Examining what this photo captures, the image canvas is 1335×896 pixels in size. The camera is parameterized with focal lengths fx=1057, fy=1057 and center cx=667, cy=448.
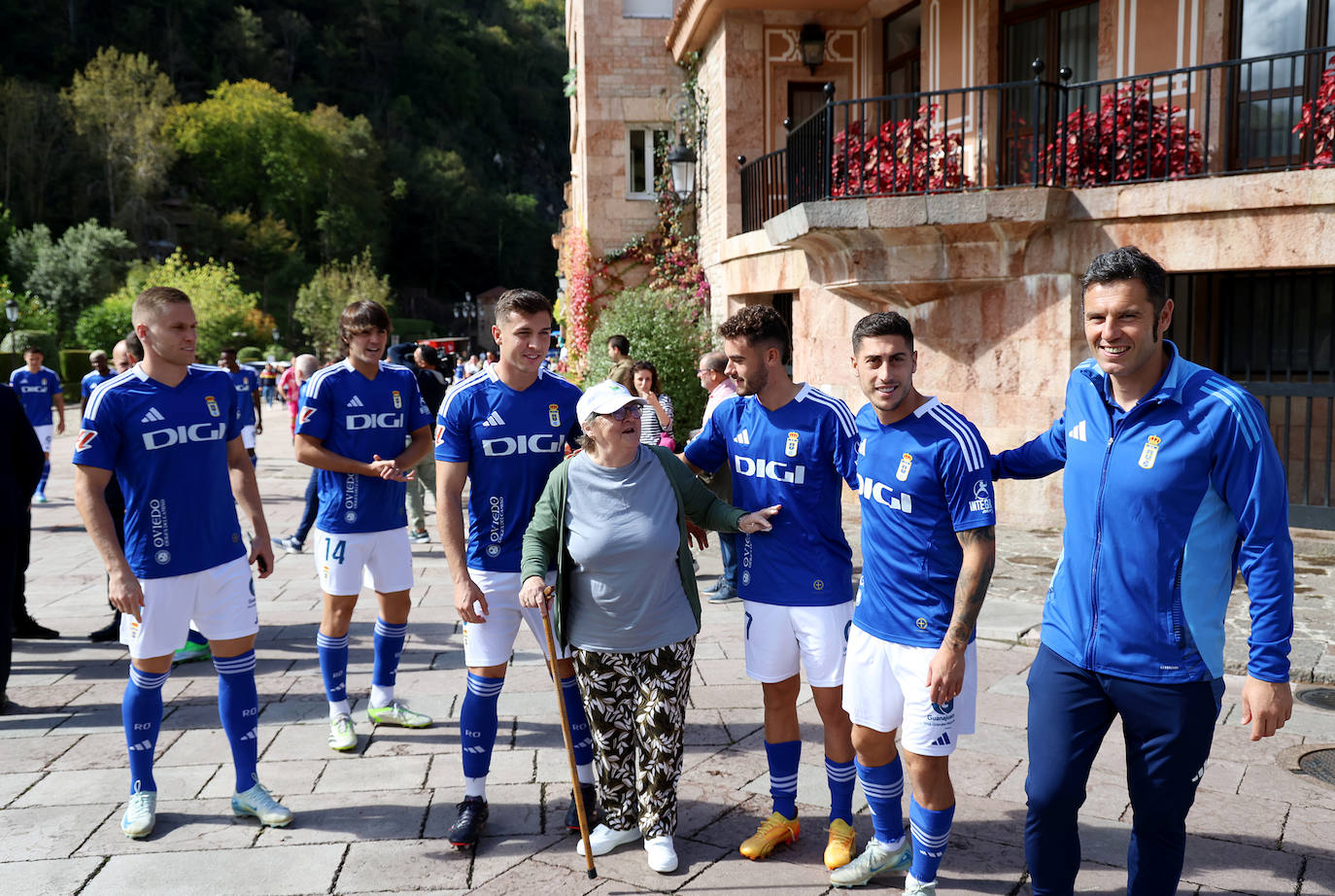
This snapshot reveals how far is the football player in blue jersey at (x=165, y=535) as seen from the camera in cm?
420

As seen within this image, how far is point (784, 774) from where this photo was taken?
13.1ft

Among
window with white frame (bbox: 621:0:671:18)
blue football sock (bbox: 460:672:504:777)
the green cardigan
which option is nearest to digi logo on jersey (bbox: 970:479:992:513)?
the green cardigan

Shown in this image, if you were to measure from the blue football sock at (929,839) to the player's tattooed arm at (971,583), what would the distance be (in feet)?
1.95

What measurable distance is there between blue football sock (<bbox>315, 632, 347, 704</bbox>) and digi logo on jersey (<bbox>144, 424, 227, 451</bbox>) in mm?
1254

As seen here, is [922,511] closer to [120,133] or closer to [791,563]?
[791,563]

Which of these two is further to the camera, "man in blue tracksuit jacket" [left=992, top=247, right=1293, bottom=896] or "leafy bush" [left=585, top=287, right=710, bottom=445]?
"leafy bush" [left=585, top=287, right=710, bottom=445]

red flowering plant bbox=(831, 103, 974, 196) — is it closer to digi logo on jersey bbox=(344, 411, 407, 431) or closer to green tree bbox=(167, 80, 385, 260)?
digi logo on jersey bbox=(344, 411, 407, 431)

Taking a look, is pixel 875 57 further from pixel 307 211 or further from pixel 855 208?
pixel 307 211

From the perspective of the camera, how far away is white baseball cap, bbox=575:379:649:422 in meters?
3.71

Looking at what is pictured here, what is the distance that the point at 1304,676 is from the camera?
20.1 feet

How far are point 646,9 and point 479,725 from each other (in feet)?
60.3

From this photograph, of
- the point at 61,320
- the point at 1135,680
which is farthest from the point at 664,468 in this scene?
the point at 61,320

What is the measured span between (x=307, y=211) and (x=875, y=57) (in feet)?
219

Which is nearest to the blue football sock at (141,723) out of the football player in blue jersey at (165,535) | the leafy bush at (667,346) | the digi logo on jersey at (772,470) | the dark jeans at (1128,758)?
the football player in blue jersey at (165,535)
